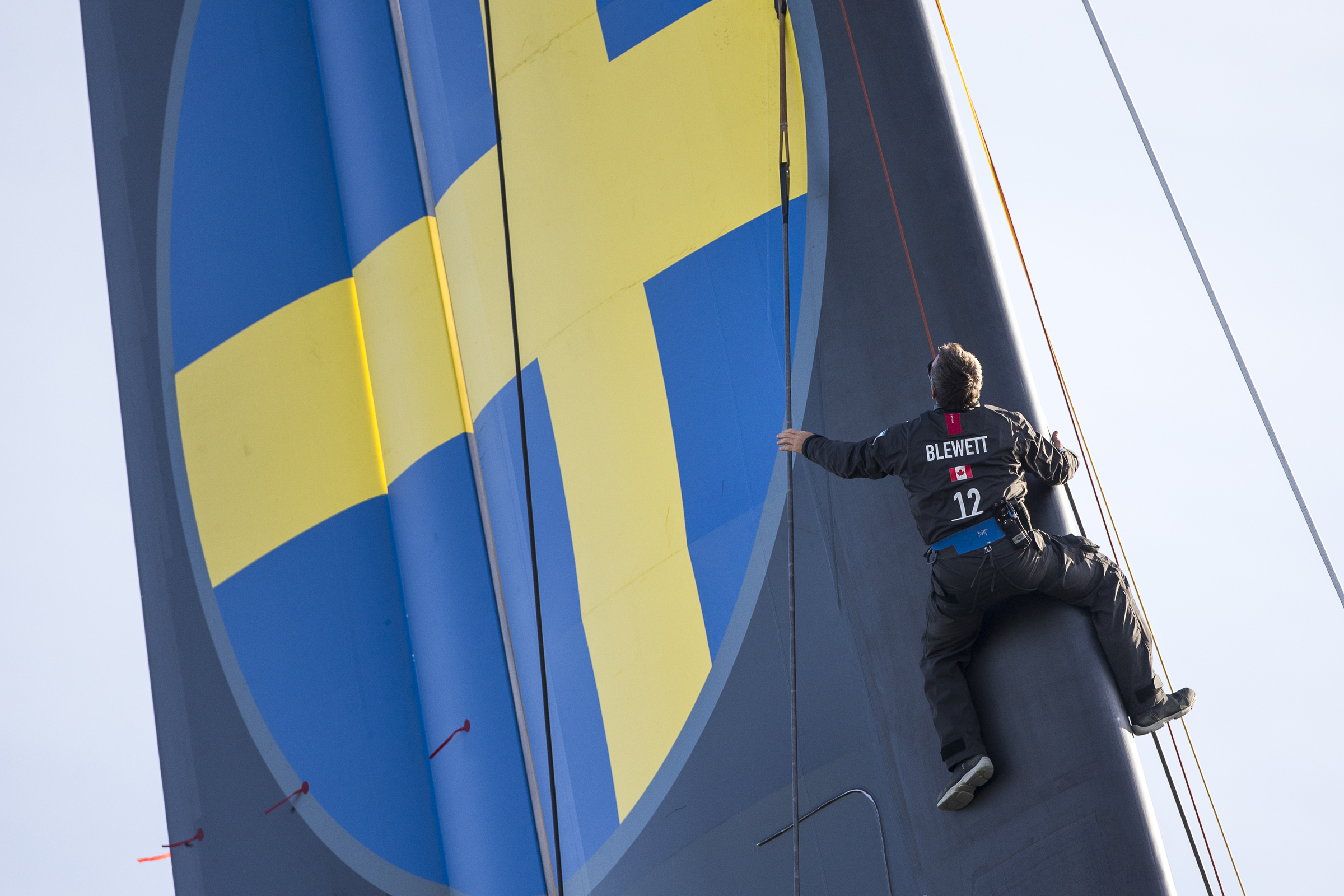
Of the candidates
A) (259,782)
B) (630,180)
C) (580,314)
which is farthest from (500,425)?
(259,782)

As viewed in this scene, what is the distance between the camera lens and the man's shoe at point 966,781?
273 cm

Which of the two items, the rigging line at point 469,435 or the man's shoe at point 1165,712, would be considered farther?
the rigging line at point 469,435

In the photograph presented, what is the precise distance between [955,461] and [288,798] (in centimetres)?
323

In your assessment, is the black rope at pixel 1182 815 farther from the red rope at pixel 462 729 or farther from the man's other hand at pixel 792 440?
the red rope at pixel 462 729

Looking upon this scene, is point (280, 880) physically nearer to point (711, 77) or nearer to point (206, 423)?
point (206, 423)

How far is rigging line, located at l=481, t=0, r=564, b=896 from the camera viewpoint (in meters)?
3.86

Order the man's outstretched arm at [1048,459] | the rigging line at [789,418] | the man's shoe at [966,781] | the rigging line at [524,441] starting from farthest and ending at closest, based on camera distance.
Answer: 1. the rigging line at [524,441]
2. the rigging line at [789,418]
3. the man's outstretched arm at [1048,459]
4. the man's shoe at [966,781]

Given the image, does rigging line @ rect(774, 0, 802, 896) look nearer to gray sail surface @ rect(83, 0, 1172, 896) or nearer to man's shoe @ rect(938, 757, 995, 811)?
gray sail surface @ rect(83, 0, 1172, 896)

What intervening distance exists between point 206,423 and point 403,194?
4.17 ft

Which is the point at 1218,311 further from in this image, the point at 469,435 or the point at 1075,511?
the point at 469,435

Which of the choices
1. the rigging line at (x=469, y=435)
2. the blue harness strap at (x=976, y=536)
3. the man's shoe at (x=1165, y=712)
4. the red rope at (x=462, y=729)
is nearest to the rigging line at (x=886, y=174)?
the blue harness strap at (x=976, y=536)

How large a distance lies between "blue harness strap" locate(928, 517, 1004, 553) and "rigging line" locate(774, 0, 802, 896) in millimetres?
498

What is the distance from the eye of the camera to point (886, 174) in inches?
129

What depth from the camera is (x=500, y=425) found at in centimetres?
462
